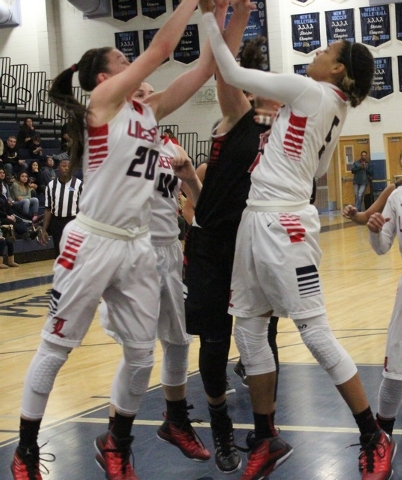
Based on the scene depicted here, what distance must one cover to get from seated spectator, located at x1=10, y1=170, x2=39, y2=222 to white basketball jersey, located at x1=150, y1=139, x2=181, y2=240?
11043 millimetres

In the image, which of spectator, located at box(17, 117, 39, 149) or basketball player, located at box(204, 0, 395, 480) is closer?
basketball player, located at box(204, 0, 395, 480)

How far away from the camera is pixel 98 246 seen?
3.26m

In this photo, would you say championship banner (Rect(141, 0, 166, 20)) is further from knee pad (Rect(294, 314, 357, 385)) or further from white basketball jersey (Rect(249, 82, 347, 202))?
knee pad (Rect(294, 314, 357, 385))

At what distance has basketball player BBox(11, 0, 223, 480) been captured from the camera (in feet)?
10.6

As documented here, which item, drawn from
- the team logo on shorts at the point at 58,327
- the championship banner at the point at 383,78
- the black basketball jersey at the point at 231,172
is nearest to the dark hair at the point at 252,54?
the black basketball jersey at the point at 231,172

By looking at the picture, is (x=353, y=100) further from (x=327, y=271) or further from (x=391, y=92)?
(x=391, y=92)

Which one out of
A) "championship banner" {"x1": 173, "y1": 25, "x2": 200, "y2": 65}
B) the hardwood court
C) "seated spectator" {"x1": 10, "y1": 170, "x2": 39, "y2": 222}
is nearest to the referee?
the hardwood court

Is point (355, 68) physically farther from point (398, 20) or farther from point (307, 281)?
point (398, 20)

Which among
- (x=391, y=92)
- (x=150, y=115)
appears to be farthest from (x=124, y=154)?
(x=391, y=92)

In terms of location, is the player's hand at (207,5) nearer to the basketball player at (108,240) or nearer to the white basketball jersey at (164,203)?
the basketball player at (108,240)

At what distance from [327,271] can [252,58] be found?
7581mm

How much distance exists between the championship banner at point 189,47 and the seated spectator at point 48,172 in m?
7.04

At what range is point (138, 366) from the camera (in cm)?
339

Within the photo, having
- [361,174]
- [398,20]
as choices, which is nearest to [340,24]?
[398,20]
